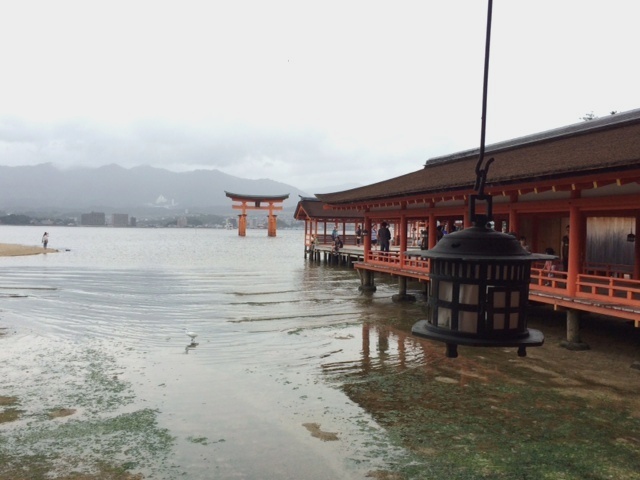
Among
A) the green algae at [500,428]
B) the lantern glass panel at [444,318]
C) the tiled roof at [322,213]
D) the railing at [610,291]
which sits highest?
the tiled roof at [322,213]

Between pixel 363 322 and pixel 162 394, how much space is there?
802 cm

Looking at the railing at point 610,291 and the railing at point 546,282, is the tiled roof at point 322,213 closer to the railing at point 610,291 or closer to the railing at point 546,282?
the railing at point 546,282

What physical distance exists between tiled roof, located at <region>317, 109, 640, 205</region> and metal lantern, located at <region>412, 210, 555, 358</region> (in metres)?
6.93

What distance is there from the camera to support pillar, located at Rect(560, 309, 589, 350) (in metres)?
11.8

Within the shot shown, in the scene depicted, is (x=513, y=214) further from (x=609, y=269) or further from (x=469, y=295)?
(x=469, y=295)

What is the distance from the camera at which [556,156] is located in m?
12.8

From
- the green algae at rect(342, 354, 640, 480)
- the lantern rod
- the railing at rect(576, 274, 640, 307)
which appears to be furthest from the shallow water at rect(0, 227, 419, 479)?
the railing at rect(576, 274, 640, 307)


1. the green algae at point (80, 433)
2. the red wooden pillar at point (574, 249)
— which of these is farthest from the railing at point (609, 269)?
the green algae at point (80, 433)

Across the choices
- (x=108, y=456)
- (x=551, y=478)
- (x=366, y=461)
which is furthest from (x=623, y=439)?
(x=108, y=456)

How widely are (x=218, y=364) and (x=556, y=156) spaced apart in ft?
30.9

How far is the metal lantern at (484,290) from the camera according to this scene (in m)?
3.65

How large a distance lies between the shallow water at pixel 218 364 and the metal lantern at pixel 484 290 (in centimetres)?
323

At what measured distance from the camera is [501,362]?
10.8 metres

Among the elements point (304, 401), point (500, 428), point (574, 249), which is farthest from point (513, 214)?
point (304, 401)
